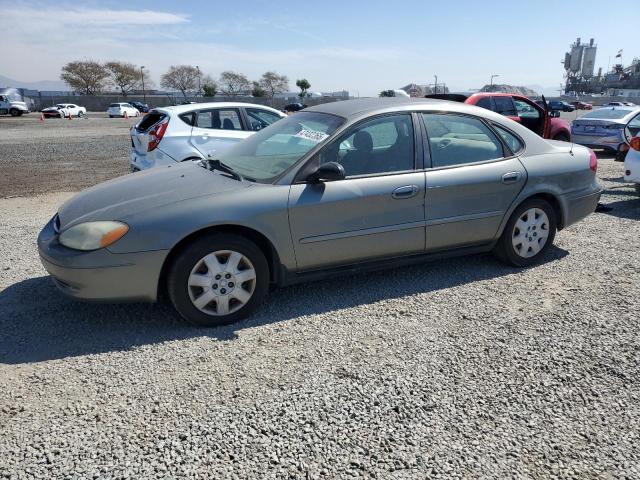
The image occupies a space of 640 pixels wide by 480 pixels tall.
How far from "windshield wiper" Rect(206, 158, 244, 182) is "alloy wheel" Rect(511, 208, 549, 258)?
2592 mm

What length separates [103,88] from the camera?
8506cm

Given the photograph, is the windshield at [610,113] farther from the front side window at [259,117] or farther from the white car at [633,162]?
the front side window at [259,117]

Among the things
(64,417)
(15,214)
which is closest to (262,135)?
(64,417)

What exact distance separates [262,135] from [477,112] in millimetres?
2002

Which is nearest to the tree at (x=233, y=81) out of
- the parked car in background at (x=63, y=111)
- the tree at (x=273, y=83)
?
the tree at (x=273, y=83)

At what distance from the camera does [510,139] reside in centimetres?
462

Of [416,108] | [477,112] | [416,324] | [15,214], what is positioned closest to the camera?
[416,324]

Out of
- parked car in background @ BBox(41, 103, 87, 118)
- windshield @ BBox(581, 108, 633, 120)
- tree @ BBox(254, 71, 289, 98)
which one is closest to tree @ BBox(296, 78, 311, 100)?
tree @ BBox(254, 71, 289, 98)

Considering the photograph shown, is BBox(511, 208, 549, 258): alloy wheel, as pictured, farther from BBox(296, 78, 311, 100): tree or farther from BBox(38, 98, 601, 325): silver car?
BBox(296, 78, 311, 100): tree

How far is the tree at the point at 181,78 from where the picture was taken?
9538 cm

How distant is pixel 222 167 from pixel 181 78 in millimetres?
99875

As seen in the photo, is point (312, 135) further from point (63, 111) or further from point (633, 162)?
point (63, 111)

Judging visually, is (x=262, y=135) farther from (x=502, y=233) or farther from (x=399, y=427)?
(x=399, y=427)

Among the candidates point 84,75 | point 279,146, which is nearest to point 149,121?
Result: point 279,146
